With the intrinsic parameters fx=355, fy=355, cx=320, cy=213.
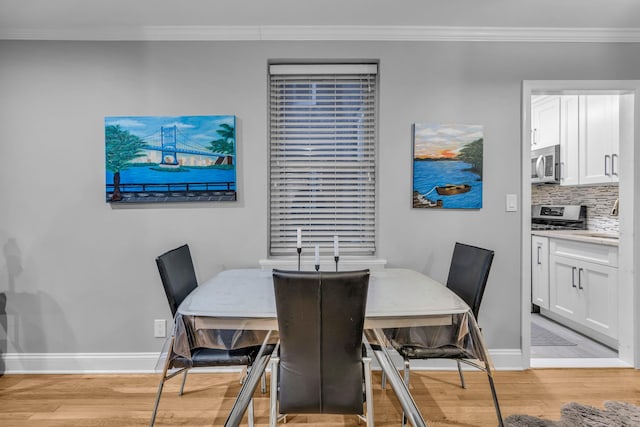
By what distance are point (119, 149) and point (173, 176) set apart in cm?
42

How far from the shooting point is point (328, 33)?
251cm

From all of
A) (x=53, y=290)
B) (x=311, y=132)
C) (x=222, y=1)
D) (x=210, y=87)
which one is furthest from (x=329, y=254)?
(x=53, y=290)

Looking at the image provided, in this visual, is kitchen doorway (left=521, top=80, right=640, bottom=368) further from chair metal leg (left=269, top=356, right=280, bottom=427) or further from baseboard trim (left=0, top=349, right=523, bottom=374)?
chair metal leg (left=269, top=356, right=280, bottom=427)

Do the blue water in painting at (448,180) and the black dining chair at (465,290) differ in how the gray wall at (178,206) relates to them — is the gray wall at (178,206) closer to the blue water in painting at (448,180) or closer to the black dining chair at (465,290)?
the blue water in painting at (448,180)

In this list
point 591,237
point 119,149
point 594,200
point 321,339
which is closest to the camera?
point 321,339

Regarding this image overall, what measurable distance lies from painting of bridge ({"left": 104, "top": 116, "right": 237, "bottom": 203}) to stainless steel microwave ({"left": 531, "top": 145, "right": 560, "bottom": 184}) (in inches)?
125

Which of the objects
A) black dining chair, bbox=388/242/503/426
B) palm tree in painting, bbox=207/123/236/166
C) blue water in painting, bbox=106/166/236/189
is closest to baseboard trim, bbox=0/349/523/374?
black dining chair, bbox=388/242/503/426

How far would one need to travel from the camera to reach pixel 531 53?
8.36 ft

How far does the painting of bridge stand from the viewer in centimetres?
248

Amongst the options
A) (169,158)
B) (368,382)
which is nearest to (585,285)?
(368,382)

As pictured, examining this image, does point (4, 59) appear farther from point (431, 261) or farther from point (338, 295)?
point (431, 261)

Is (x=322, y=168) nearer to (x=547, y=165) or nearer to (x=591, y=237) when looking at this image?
(x=591, y=237)

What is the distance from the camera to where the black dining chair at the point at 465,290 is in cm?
184

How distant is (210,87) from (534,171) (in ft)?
11.5
